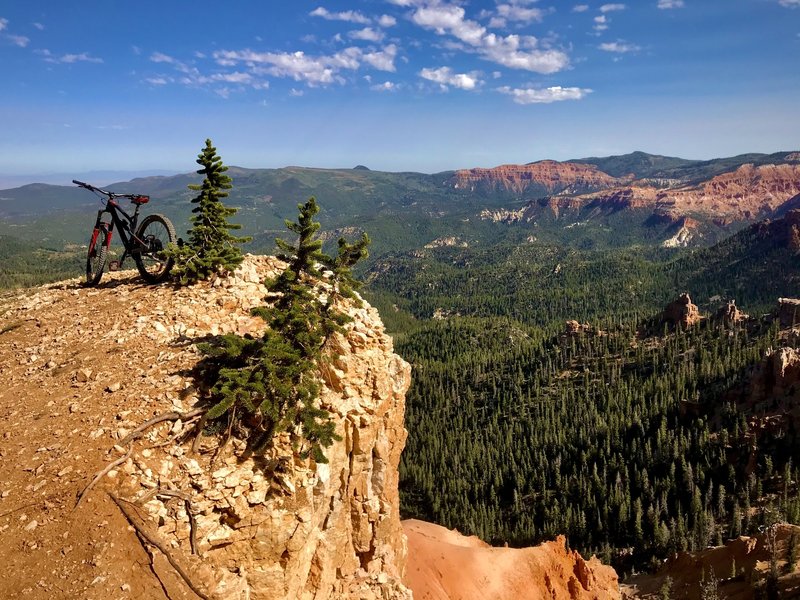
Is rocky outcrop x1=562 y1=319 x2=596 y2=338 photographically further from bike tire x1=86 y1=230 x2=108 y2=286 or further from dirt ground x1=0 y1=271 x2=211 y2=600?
dirt ground x1=0 y1=271 x2=211 y2=600

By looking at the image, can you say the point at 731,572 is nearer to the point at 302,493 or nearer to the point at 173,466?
the point at 302,493

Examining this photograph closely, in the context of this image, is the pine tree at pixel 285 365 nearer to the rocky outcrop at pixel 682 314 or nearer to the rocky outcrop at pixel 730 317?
the rocky outcrop at pixel 730 317

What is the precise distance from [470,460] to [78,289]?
88.6 m

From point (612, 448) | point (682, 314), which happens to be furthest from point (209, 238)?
point (682, 314)

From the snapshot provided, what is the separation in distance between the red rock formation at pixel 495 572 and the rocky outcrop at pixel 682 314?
11858 centimetres

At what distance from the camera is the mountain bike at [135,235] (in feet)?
85.5

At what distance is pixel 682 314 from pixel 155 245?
156868mm

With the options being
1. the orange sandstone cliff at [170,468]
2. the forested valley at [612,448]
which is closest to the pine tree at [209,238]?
the orange sandstone cliff at [170,468]

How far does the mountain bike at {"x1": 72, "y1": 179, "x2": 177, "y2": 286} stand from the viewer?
26062 mm

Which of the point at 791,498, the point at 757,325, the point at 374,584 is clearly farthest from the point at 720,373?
Result: the point at 374,584

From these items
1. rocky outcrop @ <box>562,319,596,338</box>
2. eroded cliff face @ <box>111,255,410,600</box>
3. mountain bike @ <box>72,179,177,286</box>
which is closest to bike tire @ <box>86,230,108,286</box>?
mountain bike @ <box>72,179,177,286</box>

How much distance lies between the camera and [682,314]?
148m

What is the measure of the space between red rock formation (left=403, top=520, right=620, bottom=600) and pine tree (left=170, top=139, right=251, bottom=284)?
865 inches

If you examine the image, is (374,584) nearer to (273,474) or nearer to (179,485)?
(273,474)
